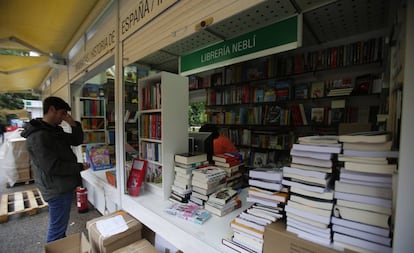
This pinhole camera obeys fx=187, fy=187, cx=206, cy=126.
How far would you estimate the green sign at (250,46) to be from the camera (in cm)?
136

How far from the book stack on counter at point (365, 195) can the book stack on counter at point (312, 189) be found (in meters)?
0.04

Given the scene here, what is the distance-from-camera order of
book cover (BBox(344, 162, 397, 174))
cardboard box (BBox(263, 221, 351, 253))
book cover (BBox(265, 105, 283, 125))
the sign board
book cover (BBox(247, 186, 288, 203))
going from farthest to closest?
book cover (BBox(265, 105, 283, 125)), the sign board, book cover (BBox(247, 186, 288, 203)), cardboard box (BBox(263, 221, 351, 253)), book cover (BBox(344, 162, 397, 174))

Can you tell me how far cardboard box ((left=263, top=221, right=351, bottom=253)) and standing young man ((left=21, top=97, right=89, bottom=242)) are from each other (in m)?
2.02

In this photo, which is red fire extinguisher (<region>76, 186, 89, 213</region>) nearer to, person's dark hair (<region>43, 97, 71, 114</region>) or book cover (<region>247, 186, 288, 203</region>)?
person's dark hair (<region>43, 97, 71, 114</region>)

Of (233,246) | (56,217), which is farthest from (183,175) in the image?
(56,217)

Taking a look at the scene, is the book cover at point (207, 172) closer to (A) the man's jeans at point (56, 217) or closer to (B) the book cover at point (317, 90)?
(A) the man's jeans at point (56, 217)

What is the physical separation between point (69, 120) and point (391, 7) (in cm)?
341

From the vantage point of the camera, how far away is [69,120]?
224 cm

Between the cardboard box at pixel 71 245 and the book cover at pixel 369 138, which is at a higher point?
the book cover at pixel 369 138

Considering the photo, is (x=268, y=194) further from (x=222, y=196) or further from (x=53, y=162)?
(x=53, y=162)

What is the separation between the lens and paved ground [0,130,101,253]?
7.43 ft

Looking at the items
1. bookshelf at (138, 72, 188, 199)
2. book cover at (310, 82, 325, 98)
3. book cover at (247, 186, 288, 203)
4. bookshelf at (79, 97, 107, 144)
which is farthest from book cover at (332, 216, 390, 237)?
bookshelf at (79, 97, 107, 144)

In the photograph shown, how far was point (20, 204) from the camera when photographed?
3.19 m

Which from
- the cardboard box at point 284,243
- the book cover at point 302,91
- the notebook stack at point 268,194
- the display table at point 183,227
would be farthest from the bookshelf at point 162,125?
the book cover at point 302,91
